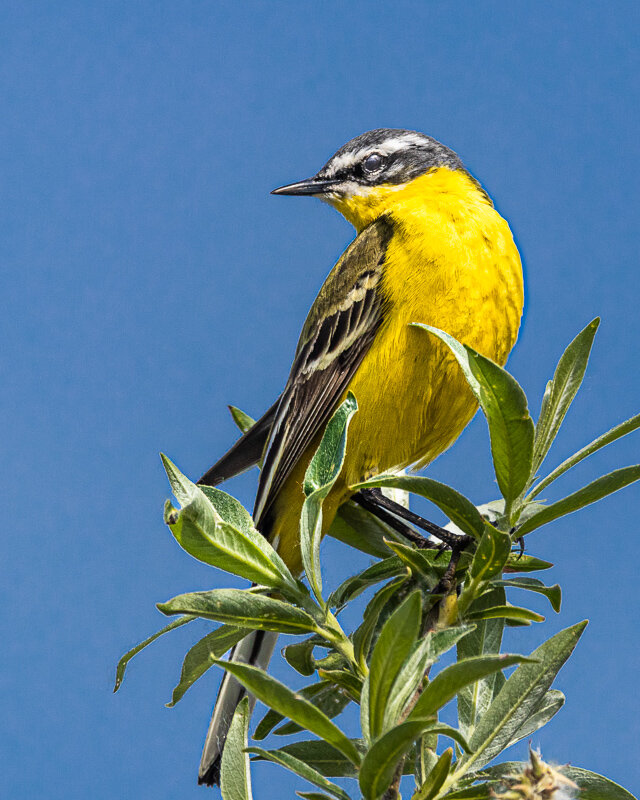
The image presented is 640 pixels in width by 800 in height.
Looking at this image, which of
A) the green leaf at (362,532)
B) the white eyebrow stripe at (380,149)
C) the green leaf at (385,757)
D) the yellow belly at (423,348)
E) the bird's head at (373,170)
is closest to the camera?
the green leaf at (385,757)

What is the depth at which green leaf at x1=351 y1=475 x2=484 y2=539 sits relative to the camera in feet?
5.56

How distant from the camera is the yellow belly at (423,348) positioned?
3.29m

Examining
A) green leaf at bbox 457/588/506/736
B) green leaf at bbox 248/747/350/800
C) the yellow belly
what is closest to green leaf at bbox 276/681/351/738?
green leaf at bbox 457/588/506/736

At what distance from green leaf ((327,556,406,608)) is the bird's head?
2.55 meters

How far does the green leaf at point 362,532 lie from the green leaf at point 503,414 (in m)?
0.93

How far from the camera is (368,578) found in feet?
7.05

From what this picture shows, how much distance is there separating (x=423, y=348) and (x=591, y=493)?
5.33 ft

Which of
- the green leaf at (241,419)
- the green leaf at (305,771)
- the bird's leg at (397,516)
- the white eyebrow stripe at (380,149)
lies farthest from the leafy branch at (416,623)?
the white eyebrow stripe at (380,149)

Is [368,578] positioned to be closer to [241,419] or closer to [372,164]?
[241,419]

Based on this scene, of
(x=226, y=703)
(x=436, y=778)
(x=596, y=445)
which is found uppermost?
(x=596, y=445)

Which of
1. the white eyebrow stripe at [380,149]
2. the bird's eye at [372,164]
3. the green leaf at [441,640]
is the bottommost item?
the green leaf at [441,640]

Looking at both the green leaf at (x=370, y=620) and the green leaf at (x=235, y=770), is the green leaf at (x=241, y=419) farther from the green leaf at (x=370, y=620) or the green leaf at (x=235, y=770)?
the green leaf at (x=235, y=770)

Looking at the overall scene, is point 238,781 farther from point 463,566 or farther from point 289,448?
point 289,448

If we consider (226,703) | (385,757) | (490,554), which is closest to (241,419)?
(226,703)
